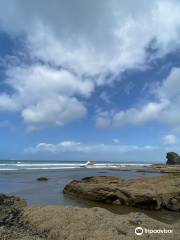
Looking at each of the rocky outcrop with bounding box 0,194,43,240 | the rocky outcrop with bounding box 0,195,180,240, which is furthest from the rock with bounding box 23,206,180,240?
the rocky outcrop with bounding box 0,194,43,240

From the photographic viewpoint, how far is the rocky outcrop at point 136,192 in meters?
14.4

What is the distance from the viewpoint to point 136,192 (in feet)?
48.6

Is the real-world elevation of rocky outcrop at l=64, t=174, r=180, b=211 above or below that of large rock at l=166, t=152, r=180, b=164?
below

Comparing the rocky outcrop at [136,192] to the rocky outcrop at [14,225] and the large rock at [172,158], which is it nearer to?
the rocky outcrop at [14,225]

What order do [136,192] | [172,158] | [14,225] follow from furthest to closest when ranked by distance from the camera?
[172,158] < [136,192] < [14,225]

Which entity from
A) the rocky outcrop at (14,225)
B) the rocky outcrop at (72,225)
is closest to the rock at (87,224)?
the rocky outcrop at (72,225)

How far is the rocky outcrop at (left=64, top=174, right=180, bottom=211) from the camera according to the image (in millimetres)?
14375

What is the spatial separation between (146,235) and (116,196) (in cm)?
802

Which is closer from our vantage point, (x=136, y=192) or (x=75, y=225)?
(x=75, y=225)

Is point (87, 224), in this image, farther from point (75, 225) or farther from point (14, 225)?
point (14, 225)

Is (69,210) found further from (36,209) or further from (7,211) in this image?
(7,211)

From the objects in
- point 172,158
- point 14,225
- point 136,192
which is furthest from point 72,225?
point 172,158

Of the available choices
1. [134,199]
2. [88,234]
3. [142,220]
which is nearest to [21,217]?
[88,234]

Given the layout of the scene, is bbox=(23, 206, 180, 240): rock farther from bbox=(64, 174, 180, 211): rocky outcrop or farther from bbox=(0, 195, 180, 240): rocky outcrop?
bbox=(64, 174, 180, 211): rocky outcrop
